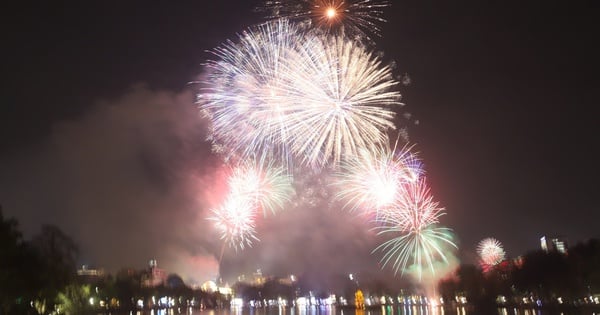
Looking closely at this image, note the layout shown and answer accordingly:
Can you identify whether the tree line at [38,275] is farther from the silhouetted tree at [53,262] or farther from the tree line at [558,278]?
the tree line at [558,278]

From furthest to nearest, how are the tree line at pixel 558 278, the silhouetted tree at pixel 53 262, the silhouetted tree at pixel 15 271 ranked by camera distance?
1. the tree line at pixel 558 278
2. the silhouetted tree at pixel 53 262
3. the silhouetted tree at pixel 15 271

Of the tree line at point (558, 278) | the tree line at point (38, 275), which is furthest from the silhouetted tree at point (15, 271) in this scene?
the tree line at point (558, 278)

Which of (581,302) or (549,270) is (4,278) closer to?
(549,270)

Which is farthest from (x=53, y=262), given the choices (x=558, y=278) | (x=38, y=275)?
(x=558, y=278)

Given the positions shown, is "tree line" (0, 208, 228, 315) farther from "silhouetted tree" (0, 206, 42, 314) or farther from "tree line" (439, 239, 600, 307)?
"tree line" (439, 239, 600, 307)

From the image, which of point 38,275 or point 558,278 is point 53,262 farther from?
point 558,278

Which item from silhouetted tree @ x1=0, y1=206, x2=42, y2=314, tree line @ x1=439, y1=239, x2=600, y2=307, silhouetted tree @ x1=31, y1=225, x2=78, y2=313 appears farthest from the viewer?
tree line @ x1=439, y1=239, x2=600, y2=307

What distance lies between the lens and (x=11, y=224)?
4616cm

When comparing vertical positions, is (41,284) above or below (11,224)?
below

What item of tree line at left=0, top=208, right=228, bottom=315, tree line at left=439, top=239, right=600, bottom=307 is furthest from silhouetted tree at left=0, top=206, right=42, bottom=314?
tree line at left=439, top=239, right=600, bottom=307

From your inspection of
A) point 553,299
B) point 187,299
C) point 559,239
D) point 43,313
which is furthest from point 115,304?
point 559,239

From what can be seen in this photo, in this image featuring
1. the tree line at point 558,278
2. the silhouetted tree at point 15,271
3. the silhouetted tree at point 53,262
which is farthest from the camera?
the tree line at point 558,278

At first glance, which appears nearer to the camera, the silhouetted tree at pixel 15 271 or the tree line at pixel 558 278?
the silhouetted tree at pixel 15 271

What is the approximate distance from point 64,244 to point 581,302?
77.7 meters
